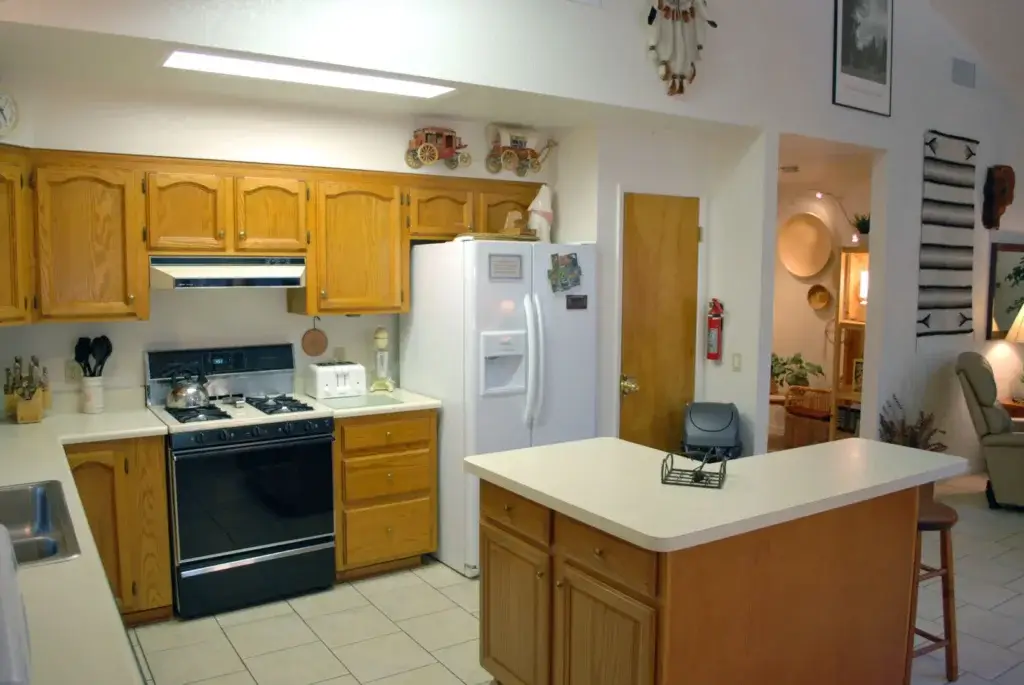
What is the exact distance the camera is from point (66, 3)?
2732 millimetres

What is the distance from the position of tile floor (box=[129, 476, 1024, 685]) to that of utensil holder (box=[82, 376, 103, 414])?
3.47 feet

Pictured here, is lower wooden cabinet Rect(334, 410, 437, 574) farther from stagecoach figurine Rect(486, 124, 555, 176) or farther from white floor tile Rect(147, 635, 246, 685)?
stagecoach figurine Rect(486, 124, 555, 176)

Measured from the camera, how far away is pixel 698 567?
7.23 feet

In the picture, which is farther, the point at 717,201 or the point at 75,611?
the point at 717,201

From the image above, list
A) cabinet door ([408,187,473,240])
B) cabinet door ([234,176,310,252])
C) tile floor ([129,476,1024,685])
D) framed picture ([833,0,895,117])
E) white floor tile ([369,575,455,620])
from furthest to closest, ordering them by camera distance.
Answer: framed picture ([833,0,895,117]) < cabinet door ([408,187,473,240]) < cabinet door ([234,176,310,252]) < white floor tile ([369,575,455,620]) < tile floor ([129,476,1024,685])

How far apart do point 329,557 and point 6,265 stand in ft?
6.41

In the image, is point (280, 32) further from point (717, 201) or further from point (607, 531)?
point (717, 201)

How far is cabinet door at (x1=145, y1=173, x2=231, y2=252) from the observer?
3.70m

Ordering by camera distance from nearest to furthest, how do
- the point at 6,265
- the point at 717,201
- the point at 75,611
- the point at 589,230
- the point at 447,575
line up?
the point at 75,611 → the point at 6,265 → the point at 447,575 → the point at 589,230 → the point at 717,201

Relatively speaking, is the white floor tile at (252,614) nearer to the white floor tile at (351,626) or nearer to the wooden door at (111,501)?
the white floor tile at (351,626)

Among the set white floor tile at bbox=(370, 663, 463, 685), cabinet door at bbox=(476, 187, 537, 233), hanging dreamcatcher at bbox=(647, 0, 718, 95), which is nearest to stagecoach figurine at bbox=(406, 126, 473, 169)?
cabinet door at bbox=(476, 187, 537, 233)

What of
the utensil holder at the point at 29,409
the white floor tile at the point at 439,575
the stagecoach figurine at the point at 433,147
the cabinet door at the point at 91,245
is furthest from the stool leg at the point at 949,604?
the utensil holder at the point at 29,409

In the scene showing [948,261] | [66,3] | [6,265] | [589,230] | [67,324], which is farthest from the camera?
[948,261]

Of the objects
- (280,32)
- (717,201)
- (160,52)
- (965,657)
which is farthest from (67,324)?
(965,657)
